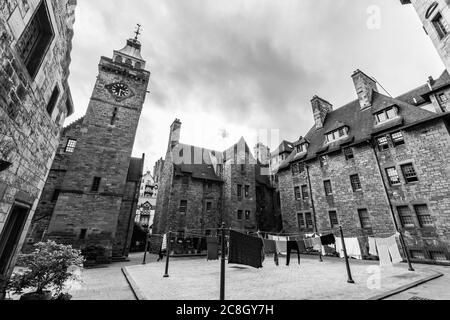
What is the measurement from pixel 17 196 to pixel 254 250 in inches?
306

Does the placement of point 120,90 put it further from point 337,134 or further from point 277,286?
point 337,134

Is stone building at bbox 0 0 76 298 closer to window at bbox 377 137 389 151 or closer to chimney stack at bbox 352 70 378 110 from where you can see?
window at bbox 377 137 389 151

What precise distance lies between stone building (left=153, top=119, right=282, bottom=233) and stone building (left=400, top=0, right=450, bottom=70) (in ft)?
71.5

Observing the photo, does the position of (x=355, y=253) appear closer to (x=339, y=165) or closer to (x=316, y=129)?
(x=339, y=165)

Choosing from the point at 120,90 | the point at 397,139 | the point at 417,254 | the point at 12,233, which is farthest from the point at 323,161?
the point at 12,233

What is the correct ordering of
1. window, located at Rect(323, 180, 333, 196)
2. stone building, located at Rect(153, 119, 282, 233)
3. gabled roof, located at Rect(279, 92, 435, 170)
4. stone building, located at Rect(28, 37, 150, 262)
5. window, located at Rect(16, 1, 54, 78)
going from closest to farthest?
window, located at Rect(16, 1, 54, 78), stone building, located at Rect(28, 37, 150, 262), gabled roof, located at Rect(279, 92, 435, 170), window, located at Rect(323, 180, 333, 196), stone building, located at Rect(153, 119, 282, 233)

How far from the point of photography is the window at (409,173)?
15.7m

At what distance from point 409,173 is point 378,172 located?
2017 millimetres

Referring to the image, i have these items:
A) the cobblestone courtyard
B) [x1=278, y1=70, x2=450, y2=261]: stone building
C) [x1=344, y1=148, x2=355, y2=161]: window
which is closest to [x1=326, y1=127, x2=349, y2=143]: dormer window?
[x1=278, y1=70, x2=450, y2=261]: stone building

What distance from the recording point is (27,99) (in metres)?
4.90

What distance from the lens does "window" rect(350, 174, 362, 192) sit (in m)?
18.7

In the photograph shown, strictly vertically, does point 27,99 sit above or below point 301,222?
above
